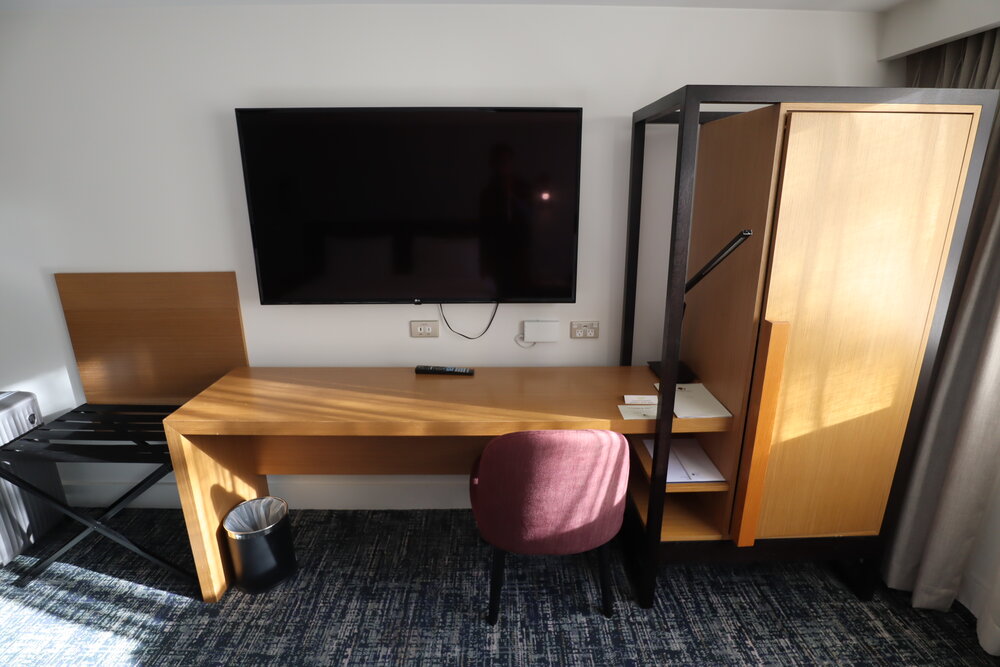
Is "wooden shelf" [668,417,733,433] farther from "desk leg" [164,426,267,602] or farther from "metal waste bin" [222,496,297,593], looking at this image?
"desk leg" [164,426,267,602]

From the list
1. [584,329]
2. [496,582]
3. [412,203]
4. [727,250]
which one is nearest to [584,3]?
[412,203]

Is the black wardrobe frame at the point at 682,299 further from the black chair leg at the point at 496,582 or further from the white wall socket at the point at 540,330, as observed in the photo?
the black chair leg at the point at 496,582

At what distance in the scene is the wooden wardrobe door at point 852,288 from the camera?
1.49m

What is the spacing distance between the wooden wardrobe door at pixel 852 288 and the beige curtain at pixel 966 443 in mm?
A: 190

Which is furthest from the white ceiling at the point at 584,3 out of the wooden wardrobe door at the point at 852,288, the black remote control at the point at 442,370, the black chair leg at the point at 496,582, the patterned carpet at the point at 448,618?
the patterned carpet at the point at 448,618

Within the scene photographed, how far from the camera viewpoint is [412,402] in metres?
1.98

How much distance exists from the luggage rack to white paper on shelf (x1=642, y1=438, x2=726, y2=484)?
5.84ft

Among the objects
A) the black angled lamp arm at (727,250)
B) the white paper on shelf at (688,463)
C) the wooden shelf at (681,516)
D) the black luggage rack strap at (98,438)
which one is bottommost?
the wooden shelf at (681,516)

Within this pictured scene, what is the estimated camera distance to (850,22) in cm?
200

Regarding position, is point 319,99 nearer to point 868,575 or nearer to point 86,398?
point 86,398

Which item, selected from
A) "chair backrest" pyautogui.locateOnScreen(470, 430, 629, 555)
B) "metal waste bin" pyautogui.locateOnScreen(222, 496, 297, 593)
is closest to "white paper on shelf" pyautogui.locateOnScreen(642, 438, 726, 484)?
"chair backrest" pyautogui.locateOnScreen(470, 430, 629, 555)

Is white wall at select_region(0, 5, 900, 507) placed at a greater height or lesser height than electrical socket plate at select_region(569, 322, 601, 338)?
greater

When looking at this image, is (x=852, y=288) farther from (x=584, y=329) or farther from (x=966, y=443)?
(x=584, y=329)

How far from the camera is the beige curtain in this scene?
1.67 meters
